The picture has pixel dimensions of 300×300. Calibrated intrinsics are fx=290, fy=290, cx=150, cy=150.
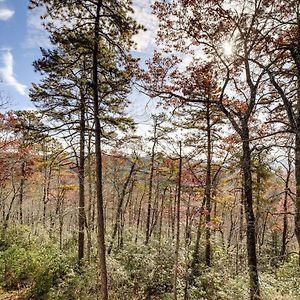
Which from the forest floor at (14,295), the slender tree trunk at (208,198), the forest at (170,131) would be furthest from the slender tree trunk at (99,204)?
the slender tree trunk at (208,198)

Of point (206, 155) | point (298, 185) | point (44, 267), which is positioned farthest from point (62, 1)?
point (44, 267)

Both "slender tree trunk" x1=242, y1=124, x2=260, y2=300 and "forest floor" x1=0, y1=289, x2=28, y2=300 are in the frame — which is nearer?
"slender tree trunk" x1=242, y1=124, x2=260, y2=300

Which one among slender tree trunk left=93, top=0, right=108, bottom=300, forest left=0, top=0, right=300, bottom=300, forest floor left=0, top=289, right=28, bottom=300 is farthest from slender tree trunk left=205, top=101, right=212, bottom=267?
forest floor left=0, top=289, right=28, bottom=300

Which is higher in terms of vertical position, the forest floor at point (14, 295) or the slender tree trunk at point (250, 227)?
the slender tree trunk at point (250, 227)

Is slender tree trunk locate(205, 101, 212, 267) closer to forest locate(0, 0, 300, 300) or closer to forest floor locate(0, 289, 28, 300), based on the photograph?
forest locate(0, 0, 300, 300)

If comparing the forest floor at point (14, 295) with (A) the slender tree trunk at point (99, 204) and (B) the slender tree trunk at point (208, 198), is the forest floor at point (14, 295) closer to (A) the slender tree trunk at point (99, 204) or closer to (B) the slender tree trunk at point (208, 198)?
(A) the slender tree trunk at point (99, 204)

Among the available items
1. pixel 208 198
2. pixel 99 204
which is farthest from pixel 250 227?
pixel 208 198

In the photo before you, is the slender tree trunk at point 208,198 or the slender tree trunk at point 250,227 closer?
the slender tree trunk at point 250,227

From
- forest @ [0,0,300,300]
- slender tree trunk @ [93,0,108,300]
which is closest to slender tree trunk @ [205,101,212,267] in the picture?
forest @ [0,0,300,300]

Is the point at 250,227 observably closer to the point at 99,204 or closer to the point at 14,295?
the point at 99,204

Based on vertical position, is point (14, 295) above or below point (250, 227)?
below

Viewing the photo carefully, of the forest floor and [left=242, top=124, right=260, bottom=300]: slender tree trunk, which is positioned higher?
[left=242, top=124, right=260, bottom=300]: slender tree trunk

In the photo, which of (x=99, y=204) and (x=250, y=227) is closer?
(x=250, y=227)

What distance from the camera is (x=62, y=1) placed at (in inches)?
320
